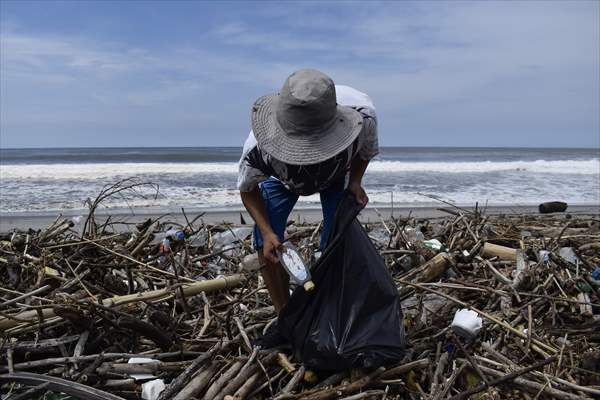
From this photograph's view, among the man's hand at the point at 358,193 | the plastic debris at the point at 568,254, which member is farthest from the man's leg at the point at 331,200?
the plastic debris at the point at 568,254

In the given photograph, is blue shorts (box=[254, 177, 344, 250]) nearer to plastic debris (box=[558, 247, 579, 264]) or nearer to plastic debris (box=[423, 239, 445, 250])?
plastic debris (box=[423, 239, 445, 250])

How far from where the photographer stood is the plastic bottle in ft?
9.14

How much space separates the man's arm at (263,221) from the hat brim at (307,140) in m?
0.37

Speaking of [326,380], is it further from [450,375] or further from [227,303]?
[227,303]

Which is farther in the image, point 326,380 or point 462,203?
point 462,203

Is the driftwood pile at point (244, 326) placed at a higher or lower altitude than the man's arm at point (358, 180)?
lower

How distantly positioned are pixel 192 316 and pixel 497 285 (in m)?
1.99

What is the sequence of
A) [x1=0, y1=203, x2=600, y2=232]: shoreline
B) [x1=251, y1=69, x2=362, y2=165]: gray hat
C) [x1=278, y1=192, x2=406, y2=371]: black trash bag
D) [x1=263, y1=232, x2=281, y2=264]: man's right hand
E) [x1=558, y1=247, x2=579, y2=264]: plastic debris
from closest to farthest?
[x1=251, y1=69, x2=362, y2=165]: gray hat
[x1=278, y1=192, x2=406, y2=371]: black trash bag
[x1=263, y1=232, x2=281, y2=264]: man's right hand
[x1=558, y1=247, x2=579, y2=264]: plastic debris
[x1=0, y1=203, x2=600, y2=232]: shoreline

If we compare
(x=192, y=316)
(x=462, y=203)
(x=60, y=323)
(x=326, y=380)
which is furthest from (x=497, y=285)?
(x=462, y=203)

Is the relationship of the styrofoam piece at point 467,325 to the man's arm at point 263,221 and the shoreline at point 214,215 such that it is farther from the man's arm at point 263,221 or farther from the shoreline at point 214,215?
the shoreline at point 214,215

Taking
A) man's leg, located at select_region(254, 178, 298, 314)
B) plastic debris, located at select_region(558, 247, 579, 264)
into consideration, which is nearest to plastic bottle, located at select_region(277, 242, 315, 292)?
man's leg, located at select_region(254, 178, 298, 314)

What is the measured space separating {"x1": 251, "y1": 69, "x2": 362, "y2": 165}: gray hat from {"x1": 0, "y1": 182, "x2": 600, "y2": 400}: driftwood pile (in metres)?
0.97

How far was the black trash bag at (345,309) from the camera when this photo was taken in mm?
2760

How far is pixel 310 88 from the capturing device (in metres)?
2.55
